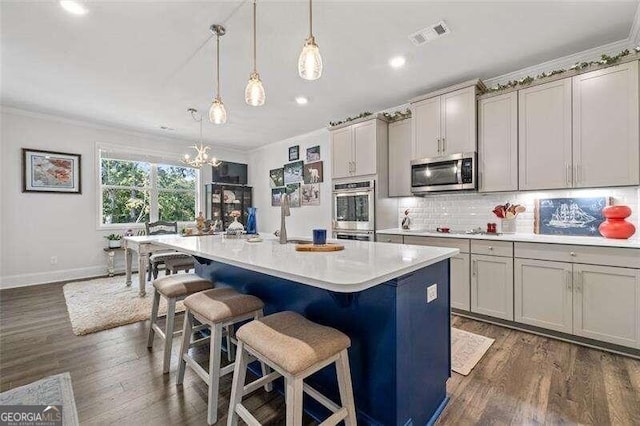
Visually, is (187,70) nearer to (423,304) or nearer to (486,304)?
(423,304)

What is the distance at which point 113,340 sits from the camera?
99.6 inches

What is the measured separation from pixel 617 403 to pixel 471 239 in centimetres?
152

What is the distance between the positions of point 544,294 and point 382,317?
2.13 m

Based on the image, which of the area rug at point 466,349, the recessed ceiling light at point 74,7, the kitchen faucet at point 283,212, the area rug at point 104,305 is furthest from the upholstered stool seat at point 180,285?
the recessed ceiling light at point 74,7

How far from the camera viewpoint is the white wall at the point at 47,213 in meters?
4.18

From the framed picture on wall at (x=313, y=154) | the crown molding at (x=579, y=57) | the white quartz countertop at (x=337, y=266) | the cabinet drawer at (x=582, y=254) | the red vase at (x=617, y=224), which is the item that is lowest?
the cabinet drawer at (x=582, y=254)

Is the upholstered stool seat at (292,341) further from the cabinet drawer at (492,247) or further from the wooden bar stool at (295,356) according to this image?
the cabinet drawer at (492,247)

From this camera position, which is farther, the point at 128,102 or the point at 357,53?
the point at 128,102

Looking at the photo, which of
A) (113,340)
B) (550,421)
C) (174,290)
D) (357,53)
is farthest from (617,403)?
(113,340)

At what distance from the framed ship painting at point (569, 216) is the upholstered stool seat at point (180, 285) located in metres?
3.32

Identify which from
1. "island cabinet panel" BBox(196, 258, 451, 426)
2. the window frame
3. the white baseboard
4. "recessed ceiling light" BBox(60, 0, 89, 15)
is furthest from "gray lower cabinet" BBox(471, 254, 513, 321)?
the white baseboard

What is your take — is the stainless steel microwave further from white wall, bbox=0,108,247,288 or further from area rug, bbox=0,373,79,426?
white wall, bbox=0,108,247,288

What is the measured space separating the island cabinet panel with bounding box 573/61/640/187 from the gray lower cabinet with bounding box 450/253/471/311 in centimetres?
119

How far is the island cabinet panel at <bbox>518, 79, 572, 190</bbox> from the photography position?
2613 millimetres
